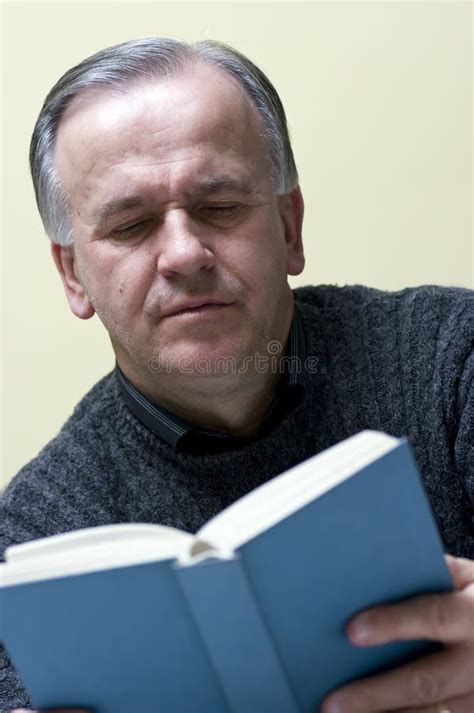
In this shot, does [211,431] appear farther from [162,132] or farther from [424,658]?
[424,658]

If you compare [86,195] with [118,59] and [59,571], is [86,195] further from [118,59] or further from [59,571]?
[59,571]

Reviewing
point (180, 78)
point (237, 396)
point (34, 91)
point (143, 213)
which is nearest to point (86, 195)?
point (143, 213)

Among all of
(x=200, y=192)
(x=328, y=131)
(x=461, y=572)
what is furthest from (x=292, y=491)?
(x=328, y=131)

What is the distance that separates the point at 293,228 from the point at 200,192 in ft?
0.76

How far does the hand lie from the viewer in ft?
2.40

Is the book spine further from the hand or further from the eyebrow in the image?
the eyebrow

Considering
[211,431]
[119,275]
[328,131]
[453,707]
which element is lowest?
[453,707]

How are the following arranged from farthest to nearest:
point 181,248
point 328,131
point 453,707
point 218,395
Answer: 1. point 328,131
2. point 218,395
3. point 181,248
4. point 453,707

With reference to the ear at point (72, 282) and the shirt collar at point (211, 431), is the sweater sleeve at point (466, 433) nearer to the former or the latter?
the shirt collar at point (211, 431)

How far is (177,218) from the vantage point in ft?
3.77

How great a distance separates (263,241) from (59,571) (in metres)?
0.61

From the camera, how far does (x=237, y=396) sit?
48.8 inches

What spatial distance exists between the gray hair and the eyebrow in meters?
0.09

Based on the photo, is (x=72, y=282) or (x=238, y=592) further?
(x=72, y=282)
